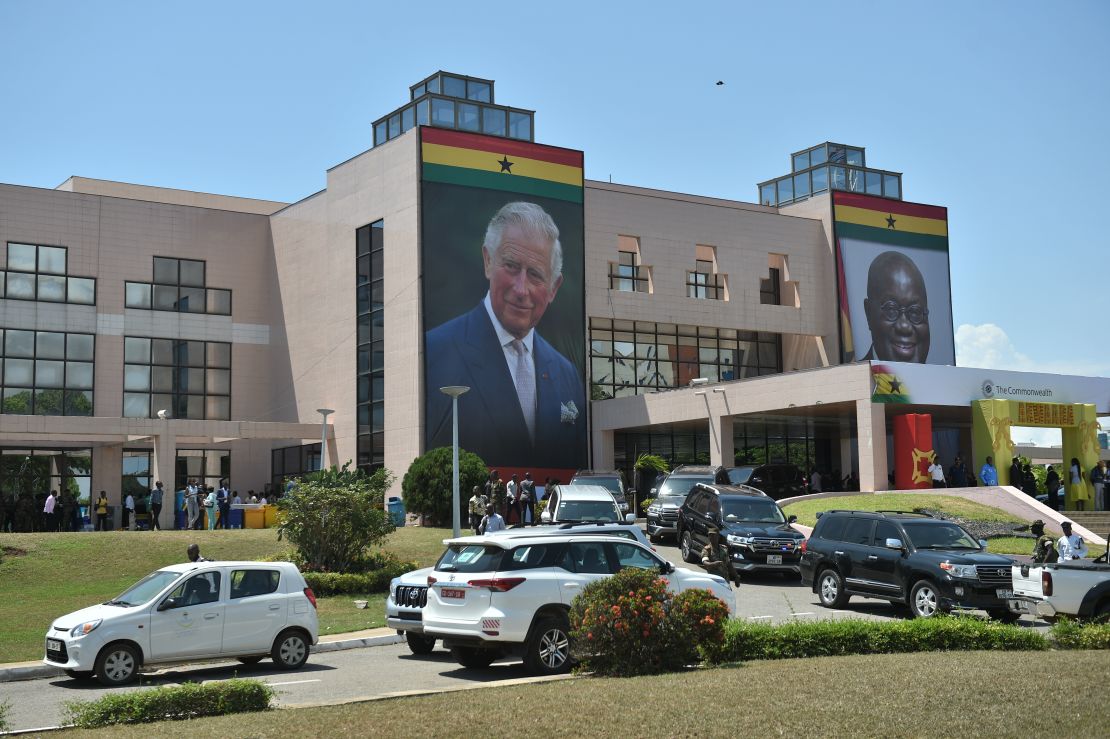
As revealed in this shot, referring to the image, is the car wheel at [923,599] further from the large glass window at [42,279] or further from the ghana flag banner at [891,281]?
the large glass window at [42,279]

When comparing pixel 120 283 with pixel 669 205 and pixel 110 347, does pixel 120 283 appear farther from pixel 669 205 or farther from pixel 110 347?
pixel 669 205

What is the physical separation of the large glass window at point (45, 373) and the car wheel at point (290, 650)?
117 feet

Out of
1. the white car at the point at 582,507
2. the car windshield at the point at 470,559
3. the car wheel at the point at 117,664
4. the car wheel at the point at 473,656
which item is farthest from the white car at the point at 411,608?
the white car at the point at 582,507


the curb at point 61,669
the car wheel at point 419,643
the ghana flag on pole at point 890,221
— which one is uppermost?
the ghana flag on pole at point 890,221

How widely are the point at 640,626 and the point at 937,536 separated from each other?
9.07 metres

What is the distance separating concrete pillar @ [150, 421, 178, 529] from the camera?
4319 centimetres

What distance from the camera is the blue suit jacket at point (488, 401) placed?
45.1m

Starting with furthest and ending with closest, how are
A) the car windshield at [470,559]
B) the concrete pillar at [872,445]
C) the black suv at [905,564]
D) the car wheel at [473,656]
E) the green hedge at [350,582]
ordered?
the concrete pillar at [872,445], the green hedge at [350,582], the black suv at [905,564], the car wheel at [473,656], the car windshield at [470,559]

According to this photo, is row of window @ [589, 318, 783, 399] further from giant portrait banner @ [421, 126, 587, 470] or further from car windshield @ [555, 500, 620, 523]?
car windshield @ [555, 500, 620, 523]

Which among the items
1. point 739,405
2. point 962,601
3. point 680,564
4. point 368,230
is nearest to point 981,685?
point 962,601

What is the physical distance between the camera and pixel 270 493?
49250 millimetres

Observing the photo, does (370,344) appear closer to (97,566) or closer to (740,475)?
(740,475)

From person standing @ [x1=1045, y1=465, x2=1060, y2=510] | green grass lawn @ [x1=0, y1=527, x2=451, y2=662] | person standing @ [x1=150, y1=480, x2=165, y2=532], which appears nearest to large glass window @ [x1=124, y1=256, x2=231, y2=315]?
person standing @ [x1=150, y1=480, x2=165, y2=532]

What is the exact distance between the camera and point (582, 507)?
1138 inches
